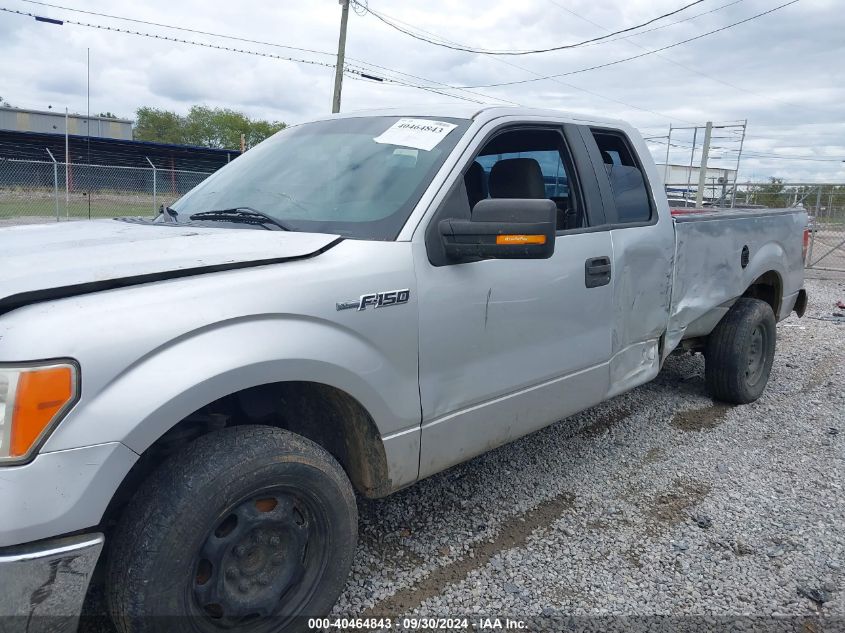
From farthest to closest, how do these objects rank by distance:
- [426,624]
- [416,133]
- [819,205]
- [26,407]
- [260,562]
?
[819,205]
[416,133]
[426,624]
[260,562]
[26,407]

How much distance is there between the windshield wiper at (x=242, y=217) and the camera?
2643 millimetres

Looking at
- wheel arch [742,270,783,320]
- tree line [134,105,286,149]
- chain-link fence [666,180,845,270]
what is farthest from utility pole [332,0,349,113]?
tree line [134,105,286,149]

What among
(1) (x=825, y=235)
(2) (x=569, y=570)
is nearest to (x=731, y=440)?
(2) (x=569, y=570)

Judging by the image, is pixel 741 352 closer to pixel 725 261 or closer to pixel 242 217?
pixel 725 261

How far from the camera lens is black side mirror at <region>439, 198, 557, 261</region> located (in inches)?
93.0

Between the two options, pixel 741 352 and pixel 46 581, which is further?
pixel 741 352

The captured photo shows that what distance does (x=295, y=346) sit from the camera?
2061 mm

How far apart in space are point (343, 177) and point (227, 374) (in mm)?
1221

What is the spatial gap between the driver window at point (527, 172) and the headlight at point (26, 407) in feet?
7.44

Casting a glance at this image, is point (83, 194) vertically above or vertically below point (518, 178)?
below

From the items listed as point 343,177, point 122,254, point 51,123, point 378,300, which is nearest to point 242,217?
point 343,177

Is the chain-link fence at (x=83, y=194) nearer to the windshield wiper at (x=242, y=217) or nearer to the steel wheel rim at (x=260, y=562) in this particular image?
the windshield wiper at (x=242, y=217)

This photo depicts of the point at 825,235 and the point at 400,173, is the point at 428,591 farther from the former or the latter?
the point at 825,235

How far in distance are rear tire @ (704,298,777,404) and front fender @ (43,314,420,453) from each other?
10.5ft
